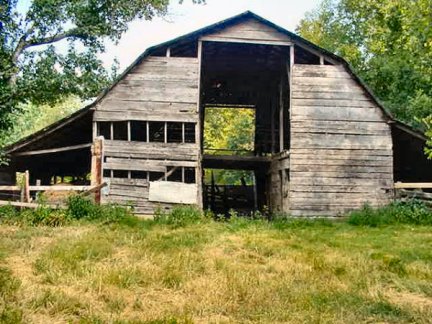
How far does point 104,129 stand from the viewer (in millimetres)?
18203

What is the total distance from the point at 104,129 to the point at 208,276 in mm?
11198

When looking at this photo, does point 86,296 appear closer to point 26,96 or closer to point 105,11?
point 26,96

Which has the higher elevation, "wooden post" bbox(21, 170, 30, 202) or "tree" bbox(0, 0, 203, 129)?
"tree" bbox(0, 0, 203, 129)

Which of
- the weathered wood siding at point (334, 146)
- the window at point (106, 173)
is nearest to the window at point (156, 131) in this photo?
the window at point (106, 173)

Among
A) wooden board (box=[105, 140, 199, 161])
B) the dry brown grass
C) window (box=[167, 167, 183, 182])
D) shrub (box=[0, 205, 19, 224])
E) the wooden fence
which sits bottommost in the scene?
the dry brown grass

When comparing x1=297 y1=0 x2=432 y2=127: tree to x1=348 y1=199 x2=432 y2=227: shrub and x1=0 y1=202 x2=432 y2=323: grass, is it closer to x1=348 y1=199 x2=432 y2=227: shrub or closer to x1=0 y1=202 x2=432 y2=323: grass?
x1=348 y1=199 x2=432 y2=227: shrub

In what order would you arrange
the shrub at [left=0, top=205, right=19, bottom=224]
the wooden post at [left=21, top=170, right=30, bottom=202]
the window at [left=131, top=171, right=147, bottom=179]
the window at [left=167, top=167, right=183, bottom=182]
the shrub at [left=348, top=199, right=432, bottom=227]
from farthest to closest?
1. the window at [left=167, top=167, right=183, bottom=182]
2. the window at [left=131, top=171, right=147, bottom=179]
3. the wooden post at [left=21, top=170, right=30, bottom=202]
4. the shrub at [left=348, top=199, right=432, bottom=227]
5. the shrub at [left=0, top=205, right=19, bottom=224]

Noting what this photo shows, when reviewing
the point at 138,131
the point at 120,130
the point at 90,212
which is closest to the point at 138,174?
the point at 120,130

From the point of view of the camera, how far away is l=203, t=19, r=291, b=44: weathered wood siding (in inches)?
696

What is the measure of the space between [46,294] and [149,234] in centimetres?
616

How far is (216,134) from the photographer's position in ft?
169

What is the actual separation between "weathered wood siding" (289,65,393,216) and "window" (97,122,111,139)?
22.7ft

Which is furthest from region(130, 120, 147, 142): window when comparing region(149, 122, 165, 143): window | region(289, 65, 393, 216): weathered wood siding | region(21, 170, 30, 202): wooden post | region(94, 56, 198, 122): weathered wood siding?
region(289, 65, 393, 216): weathered wood siding

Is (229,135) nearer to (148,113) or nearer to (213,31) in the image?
(213,31)
